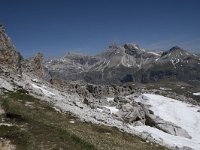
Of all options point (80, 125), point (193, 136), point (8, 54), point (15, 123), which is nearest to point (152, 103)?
point (193, 136)

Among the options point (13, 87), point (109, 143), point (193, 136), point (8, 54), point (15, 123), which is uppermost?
point (8, 54)

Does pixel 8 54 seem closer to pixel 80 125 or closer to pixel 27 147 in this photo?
pixel 80 125

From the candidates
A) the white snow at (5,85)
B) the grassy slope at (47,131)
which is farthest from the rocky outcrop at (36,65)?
the grassy slope at (47,131)

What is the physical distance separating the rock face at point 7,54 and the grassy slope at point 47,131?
24.5 m

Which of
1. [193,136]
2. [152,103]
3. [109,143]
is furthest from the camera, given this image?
[152,103]

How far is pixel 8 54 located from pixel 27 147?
49.4 metres

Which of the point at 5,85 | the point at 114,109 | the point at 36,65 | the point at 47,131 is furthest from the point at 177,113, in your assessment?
the point at 47,131

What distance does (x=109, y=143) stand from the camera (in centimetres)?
3400

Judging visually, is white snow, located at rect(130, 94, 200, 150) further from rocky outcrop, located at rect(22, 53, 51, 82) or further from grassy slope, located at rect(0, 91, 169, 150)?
grassy slope, located at rect(0, 91, 169, 150)

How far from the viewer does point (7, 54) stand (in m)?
73.1

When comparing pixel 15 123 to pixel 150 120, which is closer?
pixel 15 123

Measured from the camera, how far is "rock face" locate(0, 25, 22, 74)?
2842 inches

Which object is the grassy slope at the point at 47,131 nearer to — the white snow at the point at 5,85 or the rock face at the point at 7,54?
the white snow at the point at 5,85

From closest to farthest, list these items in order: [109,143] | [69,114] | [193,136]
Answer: [109,143]
[69,114]
[193,136]
